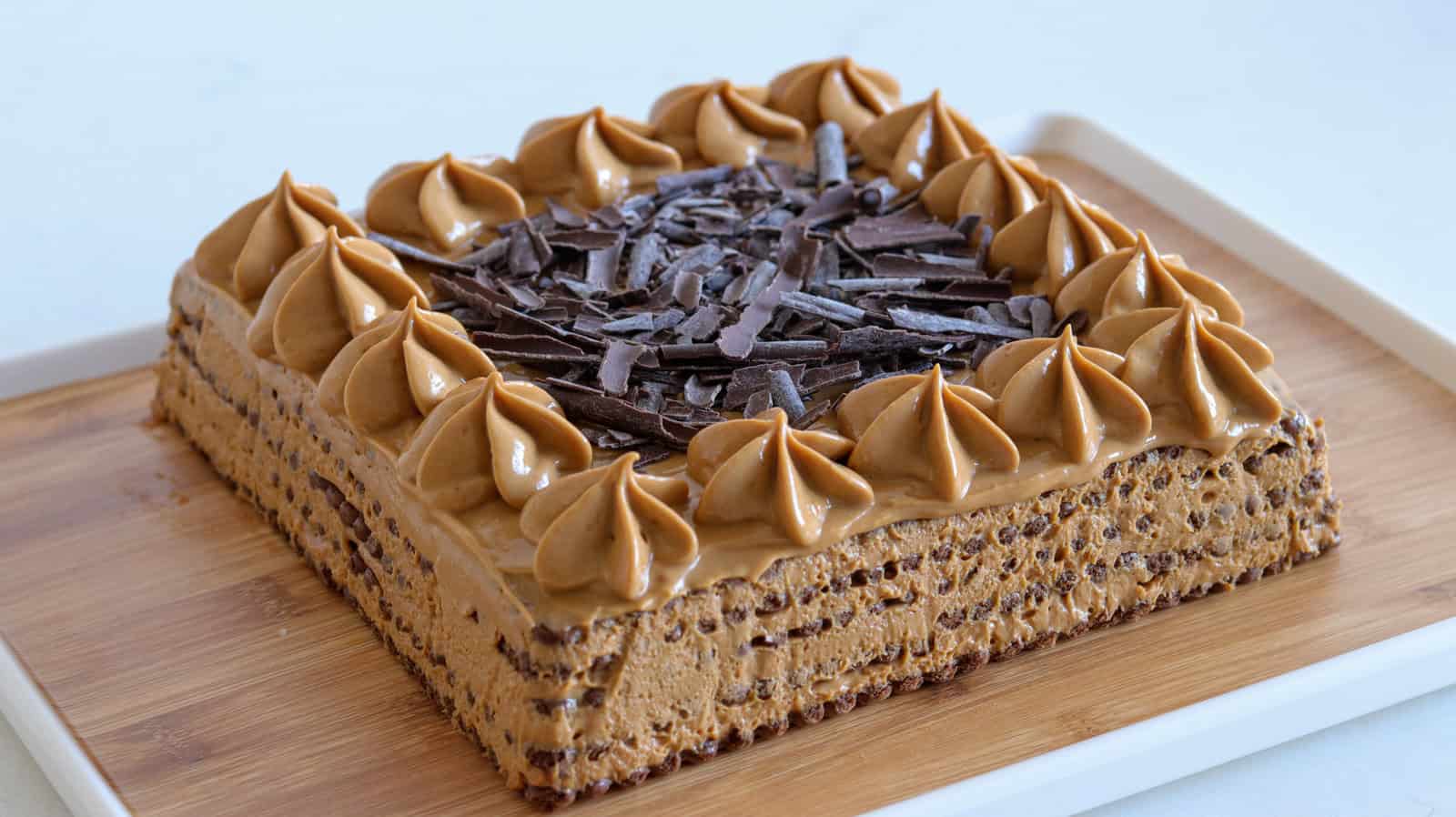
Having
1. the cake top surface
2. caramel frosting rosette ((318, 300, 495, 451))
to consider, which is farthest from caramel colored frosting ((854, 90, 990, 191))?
caramel frosting rosette ((318, 300, 495, 451))

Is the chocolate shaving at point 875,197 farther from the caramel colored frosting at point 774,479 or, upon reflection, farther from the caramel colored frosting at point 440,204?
the caramel colored frosting at point 774,479

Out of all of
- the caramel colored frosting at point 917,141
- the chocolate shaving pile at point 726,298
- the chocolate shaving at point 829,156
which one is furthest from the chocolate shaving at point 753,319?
the caramel colored frosting at point 917,141

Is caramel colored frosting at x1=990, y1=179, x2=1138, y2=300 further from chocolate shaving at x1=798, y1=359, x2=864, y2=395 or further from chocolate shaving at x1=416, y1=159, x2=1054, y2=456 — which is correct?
chocolate shaving at x1=798, y1=359, x2=864, y2=395

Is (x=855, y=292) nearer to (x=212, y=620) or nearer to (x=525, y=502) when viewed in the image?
(x=525, y=502)

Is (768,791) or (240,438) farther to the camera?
(240,438)

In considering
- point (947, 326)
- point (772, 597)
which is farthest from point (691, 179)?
point (772, 597)

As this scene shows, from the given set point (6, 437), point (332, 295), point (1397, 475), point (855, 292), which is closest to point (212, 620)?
point (332, 295)

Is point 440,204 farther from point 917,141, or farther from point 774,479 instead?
point 774,479
